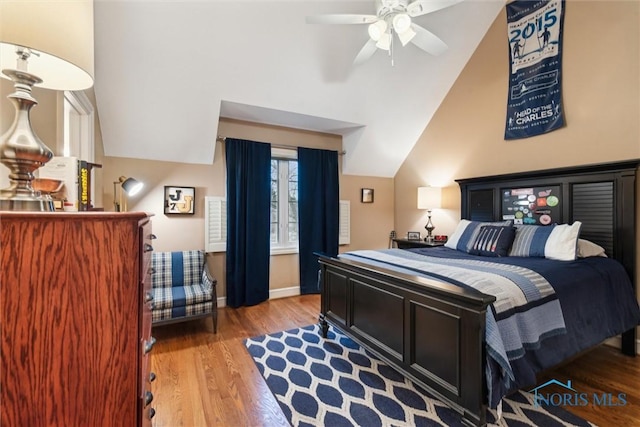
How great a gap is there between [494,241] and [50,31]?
320 cm

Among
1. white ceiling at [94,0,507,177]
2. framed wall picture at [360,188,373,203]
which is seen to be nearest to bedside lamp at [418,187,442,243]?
framed wall picture at [360,188,373,203]

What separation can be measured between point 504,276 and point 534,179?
5.96 ft

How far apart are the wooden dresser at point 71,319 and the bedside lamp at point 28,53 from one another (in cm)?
22

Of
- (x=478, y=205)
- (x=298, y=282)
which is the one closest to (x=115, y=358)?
(x=298, y=282)

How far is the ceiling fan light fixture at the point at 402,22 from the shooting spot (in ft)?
6.89

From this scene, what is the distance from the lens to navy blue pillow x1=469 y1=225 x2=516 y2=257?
269cm

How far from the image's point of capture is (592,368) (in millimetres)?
2252

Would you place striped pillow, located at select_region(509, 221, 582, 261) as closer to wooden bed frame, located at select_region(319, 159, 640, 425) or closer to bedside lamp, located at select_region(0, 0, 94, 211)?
wooden bed frame, located at select_region(319, 159, 640, 425)

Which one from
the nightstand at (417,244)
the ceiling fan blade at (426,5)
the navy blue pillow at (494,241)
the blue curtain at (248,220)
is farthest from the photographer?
the nightstand at (417,244)

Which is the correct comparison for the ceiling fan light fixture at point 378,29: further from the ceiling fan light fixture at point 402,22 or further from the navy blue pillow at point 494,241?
the navy blue pillow at point 494,241

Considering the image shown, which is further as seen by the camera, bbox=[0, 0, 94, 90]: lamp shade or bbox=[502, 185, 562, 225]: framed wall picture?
bbox=[502, 185, 562, 225]: framed wall picture

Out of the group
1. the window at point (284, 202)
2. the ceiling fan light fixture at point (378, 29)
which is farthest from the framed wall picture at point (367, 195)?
the ceiling fan light fixture at point (378, 29)

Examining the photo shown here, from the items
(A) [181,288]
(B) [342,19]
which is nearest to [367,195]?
(B) [342,19]

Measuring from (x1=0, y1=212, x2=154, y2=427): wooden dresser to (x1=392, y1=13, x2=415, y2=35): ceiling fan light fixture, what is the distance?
2.21 metres
